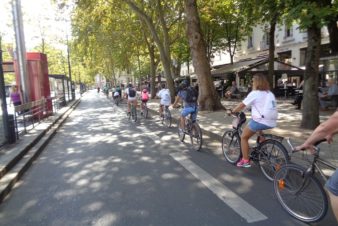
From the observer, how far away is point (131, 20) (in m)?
30.8

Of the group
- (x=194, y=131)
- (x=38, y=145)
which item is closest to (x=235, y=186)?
(x=194, y=131)

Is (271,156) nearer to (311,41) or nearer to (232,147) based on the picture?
(232,147)

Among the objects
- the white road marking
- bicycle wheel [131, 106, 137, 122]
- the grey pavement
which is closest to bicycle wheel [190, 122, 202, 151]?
the grey pavement

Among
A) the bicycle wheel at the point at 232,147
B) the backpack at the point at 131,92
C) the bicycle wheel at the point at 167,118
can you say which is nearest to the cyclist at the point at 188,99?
the bicycle wheel at the point at 232,147

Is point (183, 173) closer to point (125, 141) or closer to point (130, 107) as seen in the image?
point (125, 141)

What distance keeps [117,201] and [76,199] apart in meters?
0.66

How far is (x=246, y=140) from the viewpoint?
606cm

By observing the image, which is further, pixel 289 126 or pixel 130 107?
pixel 130 107

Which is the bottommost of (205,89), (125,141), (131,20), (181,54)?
(125,141)

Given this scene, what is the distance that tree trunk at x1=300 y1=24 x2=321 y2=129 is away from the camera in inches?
353

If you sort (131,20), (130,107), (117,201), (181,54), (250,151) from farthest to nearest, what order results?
(181,54) < (131,20) < (130,107) < (250,151) < (117,201)

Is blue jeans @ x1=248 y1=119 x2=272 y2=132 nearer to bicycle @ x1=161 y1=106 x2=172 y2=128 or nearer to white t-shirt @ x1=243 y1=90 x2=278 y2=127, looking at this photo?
white t-shirt @ x1=243 y1=90 x2=278 y2=127

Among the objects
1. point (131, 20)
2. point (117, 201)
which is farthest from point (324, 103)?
point (131, 20)

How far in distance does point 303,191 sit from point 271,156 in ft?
5.33
